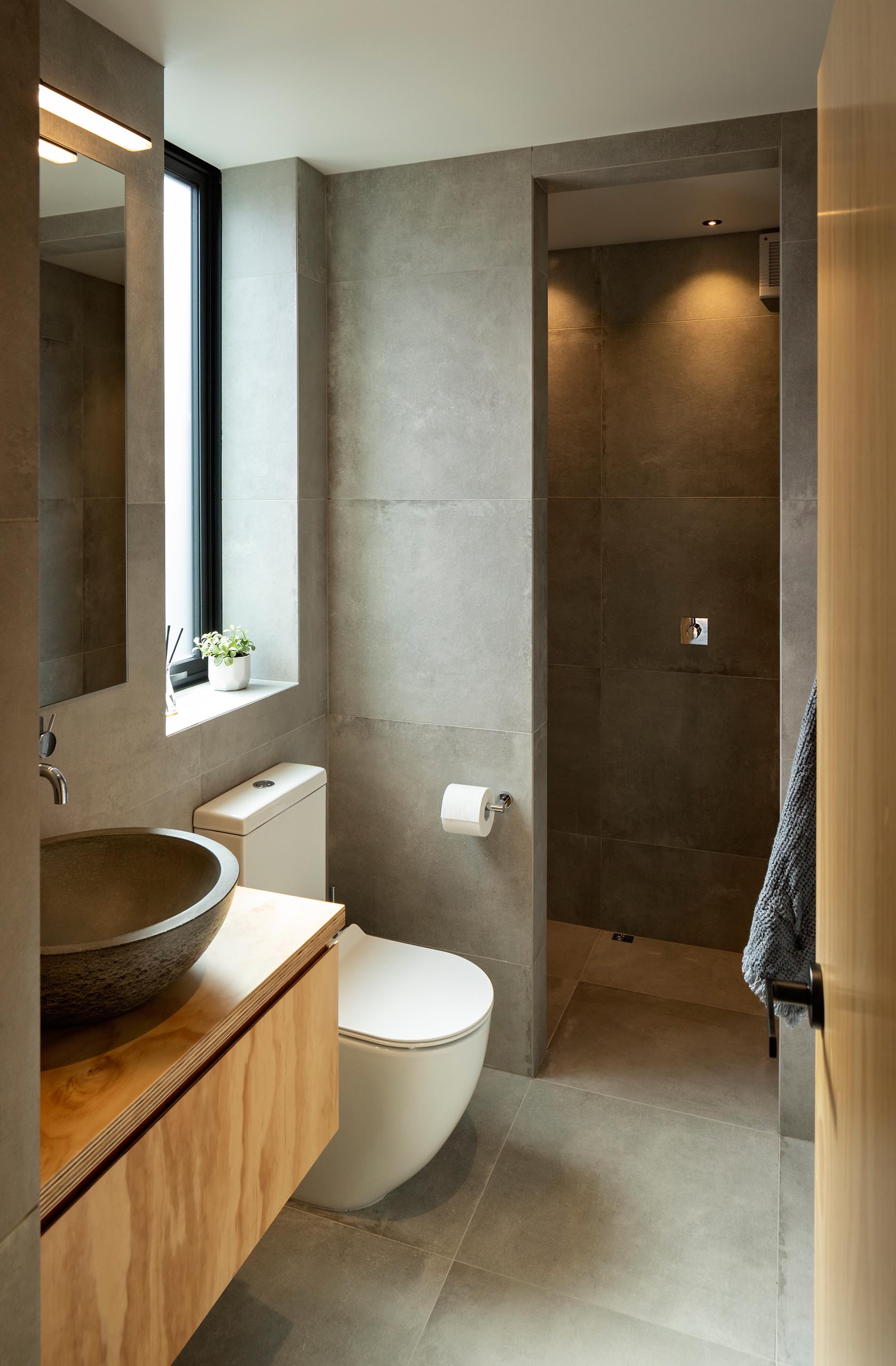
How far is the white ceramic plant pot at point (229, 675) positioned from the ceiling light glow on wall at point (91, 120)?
1.19 meters

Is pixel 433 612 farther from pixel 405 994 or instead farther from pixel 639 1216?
pixel 639 1216

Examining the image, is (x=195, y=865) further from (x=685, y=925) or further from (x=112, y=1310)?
(x=685, y=925)

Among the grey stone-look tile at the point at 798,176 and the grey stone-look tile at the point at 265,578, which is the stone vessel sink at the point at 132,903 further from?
the grey stone-look tile at the point at 798,176

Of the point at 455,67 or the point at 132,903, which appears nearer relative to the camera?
the point at 132,903

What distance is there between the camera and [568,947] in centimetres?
347

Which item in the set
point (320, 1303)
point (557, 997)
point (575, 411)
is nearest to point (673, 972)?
point (557, 997)

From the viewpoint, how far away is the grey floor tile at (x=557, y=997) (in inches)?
116

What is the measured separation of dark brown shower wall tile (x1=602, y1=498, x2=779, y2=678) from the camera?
322cm

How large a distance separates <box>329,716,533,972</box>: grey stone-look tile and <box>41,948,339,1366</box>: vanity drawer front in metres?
1.02

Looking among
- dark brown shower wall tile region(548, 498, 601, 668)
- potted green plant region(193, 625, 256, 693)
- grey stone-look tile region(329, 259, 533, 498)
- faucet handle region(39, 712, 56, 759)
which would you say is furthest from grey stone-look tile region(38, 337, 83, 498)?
dark brown shower wall tile region(548, 498, 601, 668)

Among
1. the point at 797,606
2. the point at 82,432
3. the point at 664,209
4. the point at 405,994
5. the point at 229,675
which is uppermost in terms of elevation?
the point at 664,209

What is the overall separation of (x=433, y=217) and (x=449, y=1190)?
96.4 inches

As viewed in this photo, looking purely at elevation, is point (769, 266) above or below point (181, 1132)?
above

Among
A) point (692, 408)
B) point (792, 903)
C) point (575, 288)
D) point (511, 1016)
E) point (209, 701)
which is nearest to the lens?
point (792, 903)
